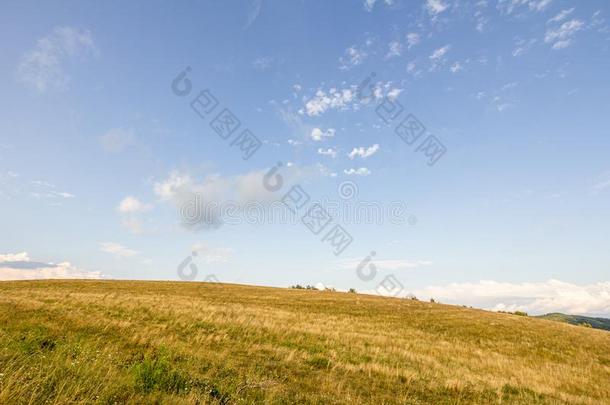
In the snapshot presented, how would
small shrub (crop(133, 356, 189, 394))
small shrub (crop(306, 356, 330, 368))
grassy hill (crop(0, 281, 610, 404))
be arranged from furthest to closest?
small shrub (crop(306, 356, 330, 368)), small shrub (crop(133, 356, 189, 394)), grassy hill (crop(0, 281, 610, 404))

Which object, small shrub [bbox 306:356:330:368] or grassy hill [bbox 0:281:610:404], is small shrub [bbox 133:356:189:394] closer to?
grassy hill [bbox 0:281:610:404]

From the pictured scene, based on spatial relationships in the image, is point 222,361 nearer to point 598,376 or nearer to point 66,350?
point 66,350

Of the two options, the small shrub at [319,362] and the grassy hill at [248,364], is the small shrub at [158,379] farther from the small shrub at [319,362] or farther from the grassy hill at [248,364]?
the small shrub at [319,362]

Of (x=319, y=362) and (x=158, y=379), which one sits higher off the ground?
(x=158, y=379)

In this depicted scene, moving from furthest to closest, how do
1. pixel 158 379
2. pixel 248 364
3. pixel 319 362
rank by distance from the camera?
pixel 319 362, pixel 248 364, pixel 158 379

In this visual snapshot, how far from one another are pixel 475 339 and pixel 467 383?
1605 centimetres

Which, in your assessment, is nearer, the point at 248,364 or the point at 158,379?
the point at 158,379

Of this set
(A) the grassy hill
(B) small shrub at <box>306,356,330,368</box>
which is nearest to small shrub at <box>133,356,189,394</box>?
(A) the grassy hill

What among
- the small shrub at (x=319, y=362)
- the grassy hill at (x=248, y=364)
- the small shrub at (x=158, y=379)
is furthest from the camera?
the small shrub at (x=319, y=362)

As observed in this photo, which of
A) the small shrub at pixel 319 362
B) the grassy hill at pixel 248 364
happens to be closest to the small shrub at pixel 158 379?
the grassy hill at pixel 248 364

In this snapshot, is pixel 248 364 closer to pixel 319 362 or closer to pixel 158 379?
pixel 319 362

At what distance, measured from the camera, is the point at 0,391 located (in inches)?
182

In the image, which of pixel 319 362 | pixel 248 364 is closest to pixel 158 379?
pixel 248 364

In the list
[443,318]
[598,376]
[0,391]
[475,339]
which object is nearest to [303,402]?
[0,391]
